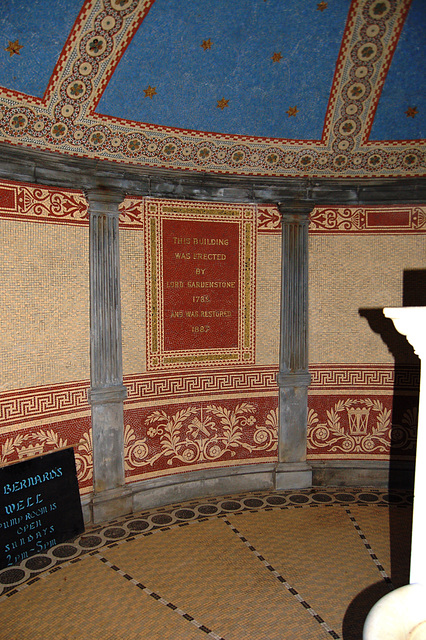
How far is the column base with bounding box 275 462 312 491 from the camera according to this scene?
680 cm

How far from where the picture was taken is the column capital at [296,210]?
21.7 feet

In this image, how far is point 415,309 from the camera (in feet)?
9.35

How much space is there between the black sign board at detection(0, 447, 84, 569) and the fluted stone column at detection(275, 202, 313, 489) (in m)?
2.83

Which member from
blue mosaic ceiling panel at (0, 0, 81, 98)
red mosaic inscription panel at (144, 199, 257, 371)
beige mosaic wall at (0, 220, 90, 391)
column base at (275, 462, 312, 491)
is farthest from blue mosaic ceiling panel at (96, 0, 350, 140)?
column base at (275, 462, 312, 491)

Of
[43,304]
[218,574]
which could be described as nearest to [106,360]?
[43,304]

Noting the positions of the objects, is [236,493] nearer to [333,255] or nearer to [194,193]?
[333,255]

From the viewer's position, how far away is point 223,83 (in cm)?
551

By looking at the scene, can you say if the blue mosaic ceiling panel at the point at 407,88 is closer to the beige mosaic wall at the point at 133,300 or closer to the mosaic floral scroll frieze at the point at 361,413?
the mosaic floral scroll frieze at the point at 361,413

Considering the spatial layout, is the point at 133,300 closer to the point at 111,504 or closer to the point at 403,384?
the point at 111,504

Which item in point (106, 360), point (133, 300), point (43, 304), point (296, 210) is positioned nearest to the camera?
point (43, 304)

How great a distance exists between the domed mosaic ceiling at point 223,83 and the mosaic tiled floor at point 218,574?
442cm

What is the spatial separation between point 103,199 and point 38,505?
357 centimetres

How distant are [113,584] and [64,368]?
237 cm

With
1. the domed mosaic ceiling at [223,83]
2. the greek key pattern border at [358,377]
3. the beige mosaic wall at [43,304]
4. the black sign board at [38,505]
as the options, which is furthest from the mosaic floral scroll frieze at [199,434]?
the domed mosaic ceiling at [223,83]
